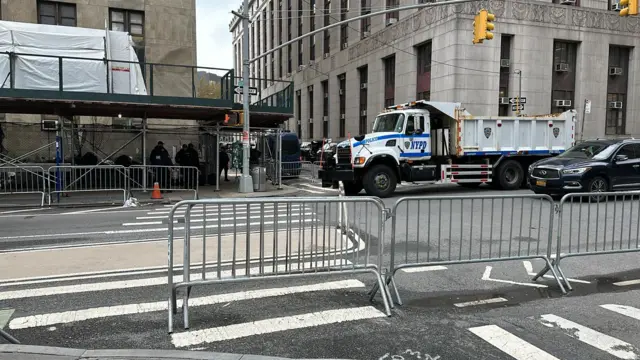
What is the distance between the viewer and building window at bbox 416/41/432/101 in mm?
32312

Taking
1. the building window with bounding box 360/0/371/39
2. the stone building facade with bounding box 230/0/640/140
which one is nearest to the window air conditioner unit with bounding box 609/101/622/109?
the stone building facade with bounding box 230/0/640/140

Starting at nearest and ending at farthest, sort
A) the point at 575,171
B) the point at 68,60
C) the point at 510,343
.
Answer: the point at 510,343, the point at 575,171, the point at 68,60

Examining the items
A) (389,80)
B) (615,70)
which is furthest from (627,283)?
(615,70)

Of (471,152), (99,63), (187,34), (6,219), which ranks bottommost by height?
(6,219)

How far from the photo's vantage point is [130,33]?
22578mm

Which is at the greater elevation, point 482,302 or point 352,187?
point 352,187

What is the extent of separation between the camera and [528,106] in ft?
101

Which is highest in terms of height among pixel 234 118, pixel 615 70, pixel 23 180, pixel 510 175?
pixel 615 70

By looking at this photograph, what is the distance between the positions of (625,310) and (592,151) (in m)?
10.4

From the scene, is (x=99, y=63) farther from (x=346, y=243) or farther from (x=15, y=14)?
(x=346, y=243)

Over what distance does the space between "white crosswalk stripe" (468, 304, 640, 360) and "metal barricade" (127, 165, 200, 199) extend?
13659 millimetres

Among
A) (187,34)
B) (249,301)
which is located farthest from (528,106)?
(249,301)

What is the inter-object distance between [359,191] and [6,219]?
1068 cm

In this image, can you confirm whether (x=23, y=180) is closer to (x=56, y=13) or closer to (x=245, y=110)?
(x=245, y=110)
